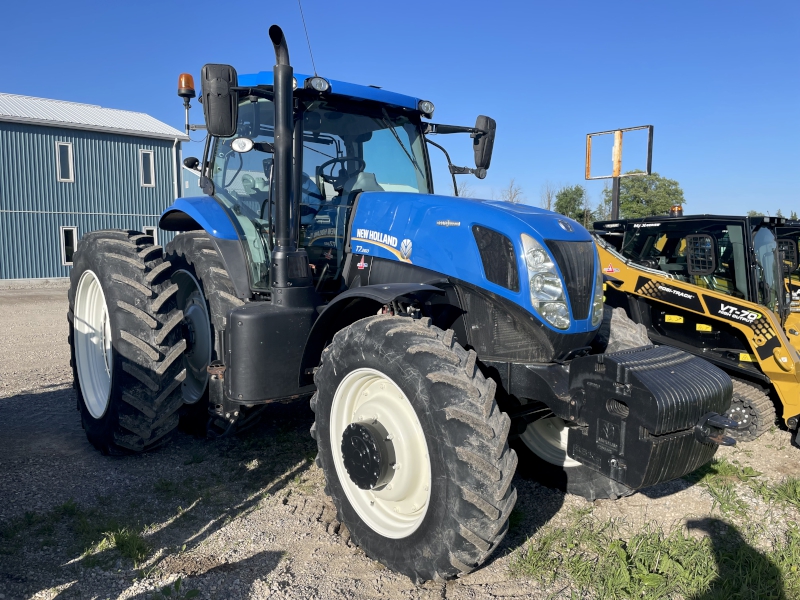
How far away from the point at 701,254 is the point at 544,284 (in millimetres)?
4400

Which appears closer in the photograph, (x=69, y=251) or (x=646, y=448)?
(x=646, y=448)

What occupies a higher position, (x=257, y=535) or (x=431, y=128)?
(x=431, y=128)

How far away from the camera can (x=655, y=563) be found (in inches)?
127

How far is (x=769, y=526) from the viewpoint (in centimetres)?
397

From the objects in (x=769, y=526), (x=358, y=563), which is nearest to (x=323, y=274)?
(x=358, y=563)

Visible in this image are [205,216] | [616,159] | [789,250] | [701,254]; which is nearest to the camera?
[205,216]

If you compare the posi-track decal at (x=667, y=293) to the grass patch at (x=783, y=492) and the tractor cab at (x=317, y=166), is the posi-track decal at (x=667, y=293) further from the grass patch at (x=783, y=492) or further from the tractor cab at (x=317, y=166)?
the tractor cab at (x=317, y=166)

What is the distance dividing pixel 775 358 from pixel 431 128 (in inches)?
163

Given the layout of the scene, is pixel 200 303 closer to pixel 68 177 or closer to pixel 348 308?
pixel 348 308

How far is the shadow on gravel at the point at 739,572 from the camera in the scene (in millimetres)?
3043

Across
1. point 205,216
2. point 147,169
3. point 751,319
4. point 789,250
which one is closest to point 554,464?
point 205,216

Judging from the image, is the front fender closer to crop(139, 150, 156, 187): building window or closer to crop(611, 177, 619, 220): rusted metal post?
crop(611, 177, 619, 220): rusted metal post

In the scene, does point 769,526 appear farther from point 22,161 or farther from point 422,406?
point 22,161

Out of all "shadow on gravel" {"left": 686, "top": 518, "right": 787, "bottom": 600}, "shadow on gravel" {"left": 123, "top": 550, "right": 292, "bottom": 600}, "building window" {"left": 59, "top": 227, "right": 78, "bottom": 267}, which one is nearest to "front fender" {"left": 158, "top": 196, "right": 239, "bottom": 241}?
"shadow on gravel" {"left": 123, "top": 550, "right": 292, "bottom": 600}
